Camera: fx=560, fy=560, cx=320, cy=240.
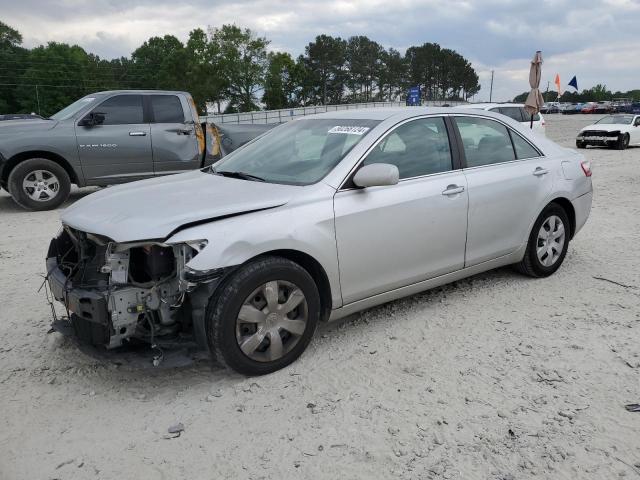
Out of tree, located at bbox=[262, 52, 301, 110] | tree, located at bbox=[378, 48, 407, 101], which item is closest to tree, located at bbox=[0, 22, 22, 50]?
tree, located at bbox=[262, 52, 301, 110]

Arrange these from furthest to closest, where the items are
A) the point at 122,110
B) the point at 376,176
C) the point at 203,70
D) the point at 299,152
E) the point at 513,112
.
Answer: the point at 203,70 < the point at 513,112 < the point at 122,110 < the point at 299,152 < the point at 376,176

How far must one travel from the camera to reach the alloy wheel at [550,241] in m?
4.99

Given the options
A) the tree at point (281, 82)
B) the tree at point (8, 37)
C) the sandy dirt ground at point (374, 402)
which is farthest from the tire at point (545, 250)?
the tree at point (8, 37)

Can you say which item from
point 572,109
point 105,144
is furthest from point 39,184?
point 572,109

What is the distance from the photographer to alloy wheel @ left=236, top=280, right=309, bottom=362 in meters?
3.25

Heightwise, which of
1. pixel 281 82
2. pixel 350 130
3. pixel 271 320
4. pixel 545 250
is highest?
pixel 281 82

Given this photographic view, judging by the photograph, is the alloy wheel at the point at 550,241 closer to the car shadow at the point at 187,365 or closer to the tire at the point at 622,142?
the car shadow at the point at 187,365

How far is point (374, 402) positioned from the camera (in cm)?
313

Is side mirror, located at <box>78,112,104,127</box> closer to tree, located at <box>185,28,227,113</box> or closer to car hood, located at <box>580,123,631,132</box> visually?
car hood, located at <box>580,123,631,132</box>

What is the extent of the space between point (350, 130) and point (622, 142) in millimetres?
19278

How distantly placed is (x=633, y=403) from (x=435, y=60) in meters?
136

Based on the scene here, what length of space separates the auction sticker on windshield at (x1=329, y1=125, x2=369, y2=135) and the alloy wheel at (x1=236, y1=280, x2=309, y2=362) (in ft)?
4.15

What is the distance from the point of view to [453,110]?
15.0ft

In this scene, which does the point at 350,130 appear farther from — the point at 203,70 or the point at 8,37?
the point at 8,37
